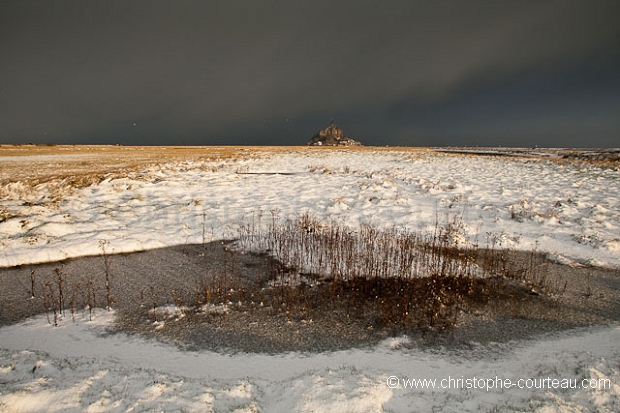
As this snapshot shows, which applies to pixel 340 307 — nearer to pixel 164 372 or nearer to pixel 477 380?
pixel 477 380

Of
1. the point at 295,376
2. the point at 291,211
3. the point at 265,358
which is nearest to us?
the point at 295,376

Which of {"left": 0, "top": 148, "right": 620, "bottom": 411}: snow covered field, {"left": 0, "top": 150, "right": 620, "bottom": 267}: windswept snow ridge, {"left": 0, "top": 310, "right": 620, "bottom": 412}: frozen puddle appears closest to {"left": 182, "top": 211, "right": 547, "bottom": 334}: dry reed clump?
{"left": 0, "top": 148, "right": 620, "bottom": 411}: snow covered field

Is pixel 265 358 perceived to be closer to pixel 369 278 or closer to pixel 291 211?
pixel 369 278

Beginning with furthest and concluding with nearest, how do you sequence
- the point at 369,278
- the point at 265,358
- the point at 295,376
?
the point at 369,278, the point at 265,358, the point at 295,376

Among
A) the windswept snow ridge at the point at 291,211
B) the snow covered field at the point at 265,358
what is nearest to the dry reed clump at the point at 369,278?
the snow covered field at the point at 265,358

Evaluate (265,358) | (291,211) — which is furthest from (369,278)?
(291,211)

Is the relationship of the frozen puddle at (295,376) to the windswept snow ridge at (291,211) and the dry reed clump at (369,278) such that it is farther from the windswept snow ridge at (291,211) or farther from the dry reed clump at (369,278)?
the windswept snow ridge at (291,211)

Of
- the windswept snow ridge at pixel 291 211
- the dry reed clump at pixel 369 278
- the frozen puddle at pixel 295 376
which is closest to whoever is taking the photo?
the frozen puddle at pixel 295 376

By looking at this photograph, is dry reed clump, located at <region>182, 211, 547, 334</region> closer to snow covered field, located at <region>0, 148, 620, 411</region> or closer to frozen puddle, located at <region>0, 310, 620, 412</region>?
snow covered field, located at <region>0, 148, 620, 411</region>

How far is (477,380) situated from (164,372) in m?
3.96

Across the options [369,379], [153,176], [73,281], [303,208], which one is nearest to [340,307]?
[369,379]

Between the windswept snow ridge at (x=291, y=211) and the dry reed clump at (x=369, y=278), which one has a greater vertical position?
the windswept snow ridge at (x=291, y=211)

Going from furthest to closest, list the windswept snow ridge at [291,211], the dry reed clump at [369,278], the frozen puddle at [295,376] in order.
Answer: the windswept snow ridge at [291,211]
the dry reed clump at [369,278]
the frozen puddle at [295,376]

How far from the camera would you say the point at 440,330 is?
5.53m
